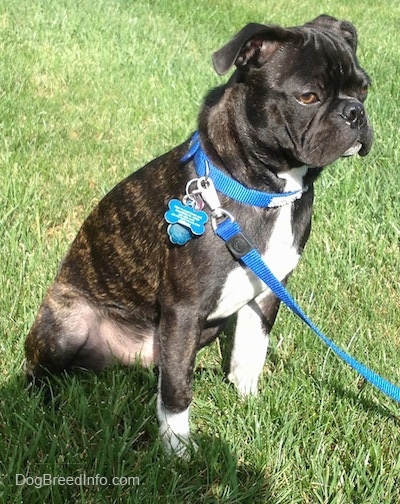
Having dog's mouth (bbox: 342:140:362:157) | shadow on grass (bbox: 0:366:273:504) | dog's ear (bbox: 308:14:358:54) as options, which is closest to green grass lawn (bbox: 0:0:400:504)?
shadow on grass (bbox: 0:366:273:504)

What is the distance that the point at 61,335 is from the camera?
9.29ft

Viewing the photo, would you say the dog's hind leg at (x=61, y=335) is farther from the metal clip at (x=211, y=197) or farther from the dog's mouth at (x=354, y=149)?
the dog's mouth at (x=354, y=149)

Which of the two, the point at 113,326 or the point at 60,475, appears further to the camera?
the point at 113,326

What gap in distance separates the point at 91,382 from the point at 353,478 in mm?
1121

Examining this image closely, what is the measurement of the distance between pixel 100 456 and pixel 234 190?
1.06 meters

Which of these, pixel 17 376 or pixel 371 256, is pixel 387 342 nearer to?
pixel 371 256

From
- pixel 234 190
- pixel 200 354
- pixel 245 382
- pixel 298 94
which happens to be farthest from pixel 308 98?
pixel 200 354

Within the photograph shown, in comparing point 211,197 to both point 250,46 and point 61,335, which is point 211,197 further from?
point 61,335

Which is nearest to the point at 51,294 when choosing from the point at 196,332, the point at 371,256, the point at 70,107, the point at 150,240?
the point at 150,240

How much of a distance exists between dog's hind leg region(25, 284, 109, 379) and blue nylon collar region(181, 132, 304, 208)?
2.71ft

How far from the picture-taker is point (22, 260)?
3.61m

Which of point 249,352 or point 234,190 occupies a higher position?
point 234,190

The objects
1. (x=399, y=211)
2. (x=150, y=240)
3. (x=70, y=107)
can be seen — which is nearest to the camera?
(x=150, y=240)

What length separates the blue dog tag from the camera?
2.41 meters
